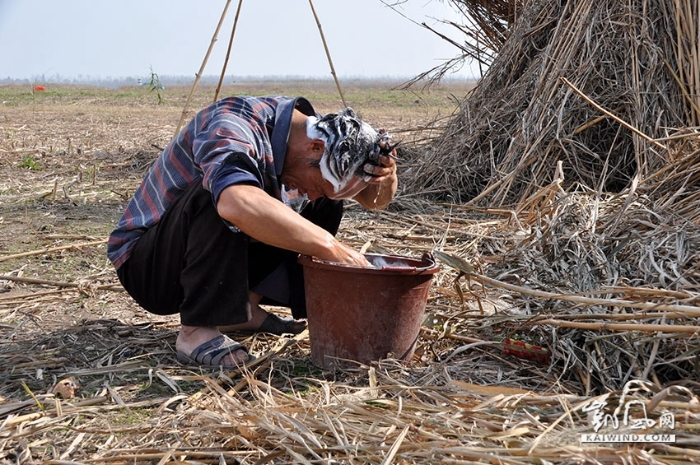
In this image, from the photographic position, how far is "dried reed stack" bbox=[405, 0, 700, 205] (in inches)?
163

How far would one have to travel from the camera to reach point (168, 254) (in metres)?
2.27

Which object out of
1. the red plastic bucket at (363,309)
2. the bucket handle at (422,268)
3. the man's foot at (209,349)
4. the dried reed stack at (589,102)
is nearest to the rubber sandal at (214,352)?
the man's foot at (209,349)

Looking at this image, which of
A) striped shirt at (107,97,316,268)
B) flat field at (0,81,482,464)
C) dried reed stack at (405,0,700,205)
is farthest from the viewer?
dried reed stack at (405,0,700,205)

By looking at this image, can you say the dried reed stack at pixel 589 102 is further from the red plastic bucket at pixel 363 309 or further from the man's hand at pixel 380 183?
the red plastic bucket at pixel 363 309

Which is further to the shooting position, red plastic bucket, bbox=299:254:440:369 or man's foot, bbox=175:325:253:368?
man's foot, bbox=175:325:253:368

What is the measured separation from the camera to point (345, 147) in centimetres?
218

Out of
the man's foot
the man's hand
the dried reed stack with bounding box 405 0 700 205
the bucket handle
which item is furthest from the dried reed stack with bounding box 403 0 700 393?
the man's foot

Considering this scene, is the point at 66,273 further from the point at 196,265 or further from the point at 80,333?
the point at 196,265

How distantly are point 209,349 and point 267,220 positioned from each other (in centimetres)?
53

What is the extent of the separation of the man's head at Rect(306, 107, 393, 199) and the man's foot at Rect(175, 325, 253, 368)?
1.84 feet

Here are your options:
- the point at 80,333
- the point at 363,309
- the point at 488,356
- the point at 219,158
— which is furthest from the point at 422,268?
the point at 80,333

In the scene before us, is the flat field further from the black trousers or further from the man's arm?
the man's arm

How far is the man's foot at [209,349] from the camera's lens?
227 cm

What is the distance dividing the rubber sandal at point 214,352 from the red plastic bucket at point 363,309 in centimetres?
→ 25
